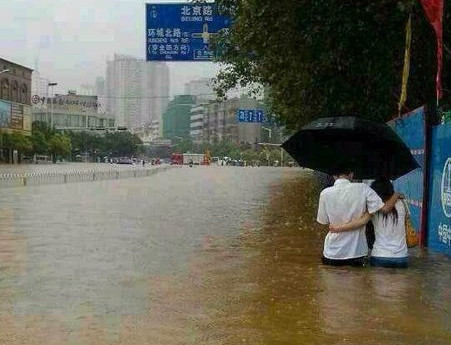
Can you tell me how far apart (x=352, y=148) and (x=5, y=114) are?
9494cm

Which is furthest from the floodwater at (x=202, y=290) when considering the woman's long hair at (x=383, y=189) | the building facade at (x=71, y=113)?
the building facade at (x=71, y=113)

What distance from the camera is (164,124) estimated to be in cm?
16938

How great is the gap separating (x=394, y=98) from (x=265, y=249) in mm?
5493

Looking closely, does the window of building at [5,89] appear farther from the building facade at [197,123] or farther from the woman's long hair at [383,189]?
the woman's long hair at [383,189]

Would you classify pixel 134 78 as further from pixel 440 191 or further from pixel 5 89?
pixel 440 191

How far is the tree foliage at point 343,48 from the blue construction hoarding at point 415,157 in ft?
3.60

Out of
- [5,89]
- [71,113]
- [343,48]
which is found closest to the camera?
[343,48]

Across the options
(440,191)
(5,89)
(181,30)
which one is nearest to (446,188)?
(440,191)

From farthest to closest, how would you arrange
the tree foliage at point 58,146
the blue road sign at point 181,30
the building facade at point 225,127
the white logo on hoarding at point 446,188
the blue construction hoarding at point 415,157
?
the building facade at point 225,127
the tree foliage at point 58,146
the blue road sign at point 181,30
the blue construction hoarding at point 415,157
the white logo on hoarding at point 446,188

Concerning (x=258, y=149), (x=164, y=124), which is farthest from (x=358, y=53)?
(x=164, y=124)

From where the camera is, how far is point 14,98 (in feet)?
343

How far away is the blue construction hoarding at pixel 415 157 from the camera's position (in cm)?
1044

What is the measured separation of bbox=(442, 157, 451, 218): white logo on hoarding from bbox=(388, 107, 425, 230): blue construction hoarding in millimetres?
952

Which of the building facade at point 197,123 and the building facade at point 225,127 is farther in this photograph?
the building facade at point 197,123
